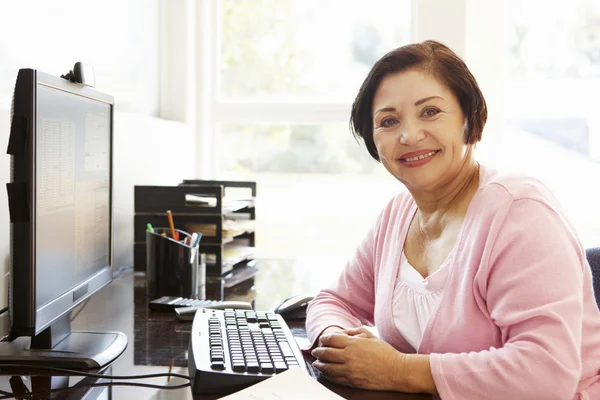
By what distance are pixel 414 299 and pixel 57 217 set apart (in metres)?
0.67

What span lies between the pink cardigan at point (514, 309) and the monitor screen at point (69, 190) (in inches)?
19.8

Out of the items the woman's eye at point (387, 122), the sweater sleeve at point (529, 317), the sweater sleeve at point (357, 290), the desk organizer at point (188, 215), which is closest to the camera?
the sweater sleeve at point (529, 317)

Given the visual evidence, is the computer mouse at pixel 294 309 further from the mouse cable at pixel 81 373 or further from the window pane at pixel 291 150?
the window pane at pixel 291 150

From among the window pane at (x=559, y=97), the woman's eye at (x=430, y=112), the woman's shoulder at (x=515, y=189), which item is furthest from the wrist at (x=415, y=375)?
the window pane at (x=559, y=97)

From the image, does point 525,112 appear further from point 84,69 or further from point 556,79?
point 84,69

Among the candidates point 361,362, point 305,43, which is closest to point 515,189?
point 361,362

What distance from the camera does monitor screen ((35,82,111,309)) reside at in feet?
3.64

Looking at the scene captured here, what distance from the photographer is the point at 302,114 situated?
2.98 metres

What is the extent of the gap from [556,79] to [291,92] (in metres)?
1.13

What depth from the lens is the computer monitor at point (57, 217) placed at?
106 centimetres

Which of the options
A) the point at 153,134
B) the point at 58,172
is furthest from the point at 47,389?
the point at 153,134

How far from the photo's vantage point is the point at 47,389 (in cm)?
108

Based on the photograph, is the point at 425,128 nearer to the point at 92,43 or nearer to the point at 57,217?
the point at 57,217

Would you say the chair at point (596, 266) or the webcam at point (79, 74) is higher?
the webcam at point (79, 74)
